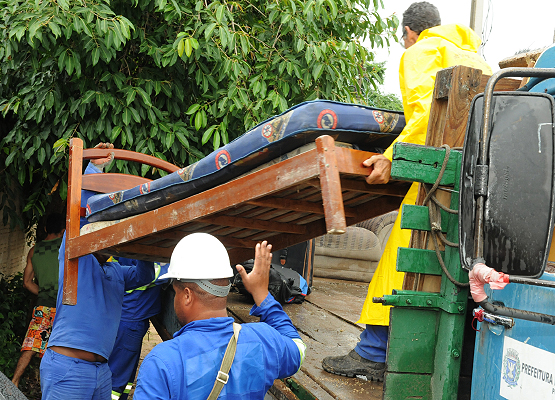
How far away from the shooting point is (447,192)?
1.92 metres

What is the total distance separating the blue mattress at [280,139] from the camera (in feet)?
6.18

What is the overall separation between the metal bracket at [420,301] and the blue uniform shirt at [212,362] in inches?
15.1

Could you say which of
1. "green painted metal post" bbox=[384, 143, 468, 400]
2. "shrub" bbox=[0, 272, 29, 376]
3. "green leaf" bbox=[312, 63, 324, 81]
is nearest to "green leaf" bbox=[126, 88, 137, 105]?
"green leaf" bbox=[312, 63, 324, 81]

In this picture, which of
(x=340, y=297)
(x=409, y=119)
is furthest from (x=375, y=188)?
(x=340, y=297)

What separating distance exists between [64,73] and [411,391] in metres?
3.79

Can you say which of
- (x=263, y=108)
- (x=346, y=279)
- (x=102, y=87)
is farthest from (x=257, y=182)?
(x=346, y=279)

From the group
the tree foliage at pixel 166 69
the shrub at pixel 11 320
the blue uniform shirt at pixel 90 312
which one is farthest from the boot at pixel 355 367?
the shrub at pixel 11 320

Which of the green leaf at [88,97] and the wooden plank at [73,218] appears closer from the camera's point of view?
the wooden plank at [73,218]

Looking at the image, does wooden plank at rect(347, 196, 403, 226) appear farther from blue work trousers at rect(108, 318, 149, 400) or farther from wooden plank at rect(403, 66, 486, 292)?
blue work trousers at rect(108, 318, 149, 400)

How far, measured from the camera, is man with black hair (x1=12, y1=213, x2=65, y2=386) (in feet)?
16.2

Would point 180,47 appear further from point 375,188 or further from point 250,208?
point 375,188

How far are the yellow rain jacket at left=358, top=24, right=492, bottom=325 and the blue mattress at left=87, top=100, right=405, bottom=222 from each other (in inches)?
5.3

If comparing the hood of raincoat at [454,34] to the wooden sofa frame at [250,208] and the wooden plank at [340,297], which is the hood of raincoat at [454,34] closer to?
the wooden sofa frame at [250,208]

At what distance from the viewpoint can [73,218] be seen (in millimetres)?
3020
